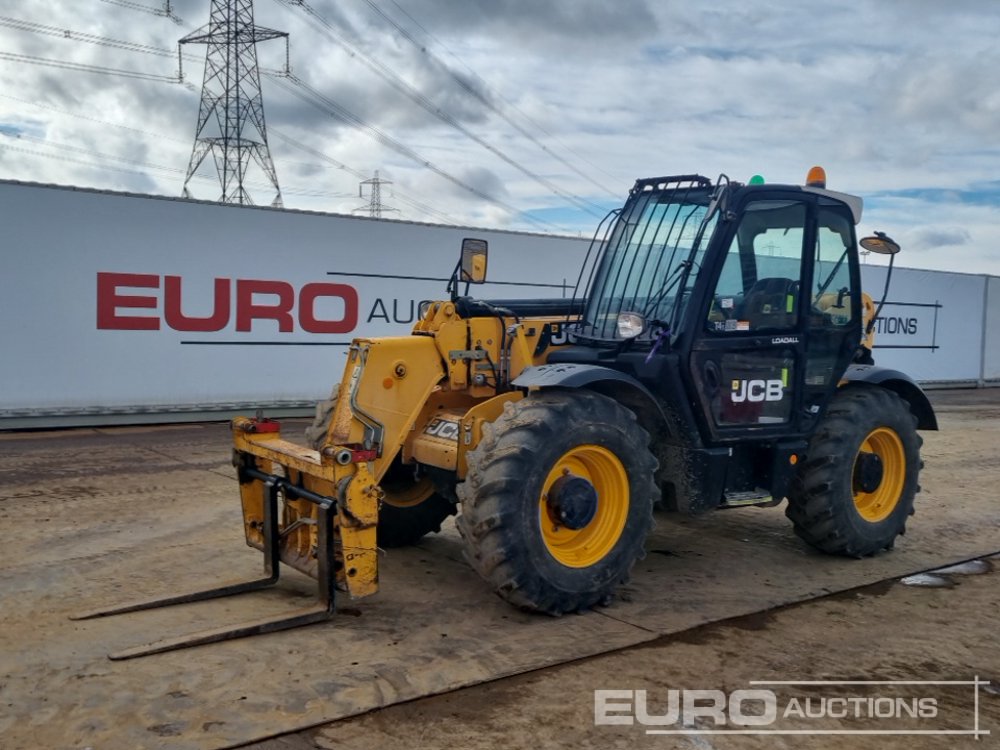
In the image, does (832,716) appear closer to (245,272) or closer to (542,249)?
(245,272)

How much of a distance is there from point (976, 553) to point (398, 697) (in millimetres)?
4737

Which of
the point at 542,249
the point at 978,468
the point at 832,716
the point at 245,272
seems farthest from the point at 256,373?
the point at 832,716

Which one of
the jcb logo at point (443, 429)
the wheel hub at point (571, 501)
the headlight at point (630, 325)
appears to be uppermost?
the headlight at point (630, 325)

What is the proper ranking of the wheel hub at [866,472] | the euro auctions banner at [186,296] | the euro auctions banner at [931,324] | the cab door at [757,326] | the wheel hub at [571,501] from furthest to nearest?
the euro auctions banner at [931,324]
the euro auctions banner at [186,296]
the wheel hub at [866,472]
the cab door at [757,326]
the wheel hub at [571,501]

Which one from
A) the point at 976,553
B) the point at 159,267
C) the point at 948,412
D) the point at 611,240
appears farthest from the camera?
the point at 948,412

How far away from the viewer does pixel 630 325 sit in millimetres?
5633

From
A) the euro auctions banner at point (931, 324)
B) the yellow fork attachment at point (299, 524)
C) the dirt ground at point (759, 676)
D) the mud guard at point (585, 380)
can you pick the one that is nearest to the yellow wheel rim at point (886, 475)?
the dirt ground at point (759, 676)

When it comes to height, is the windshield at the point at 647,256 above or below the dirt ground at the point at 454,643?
above

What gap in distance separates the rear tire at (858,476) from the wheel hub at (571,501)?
6.36 ft

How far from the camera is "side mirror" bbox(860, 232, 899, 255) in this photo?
21.3 feet

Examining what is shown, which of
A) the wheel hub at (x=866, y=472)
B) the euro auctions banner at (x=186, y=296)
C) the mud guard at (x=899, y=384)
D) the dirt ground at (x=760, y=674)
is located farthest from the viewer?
the euro auctions banner at (x=186, y=296)

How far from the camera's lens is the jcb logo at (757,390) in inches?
232

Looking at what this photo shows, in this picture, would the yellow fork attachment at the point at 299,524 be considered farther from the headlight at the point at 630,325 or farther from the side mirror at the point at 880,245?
the side mirror at the point at 880,245

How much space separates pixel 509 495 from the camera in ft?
15.6
